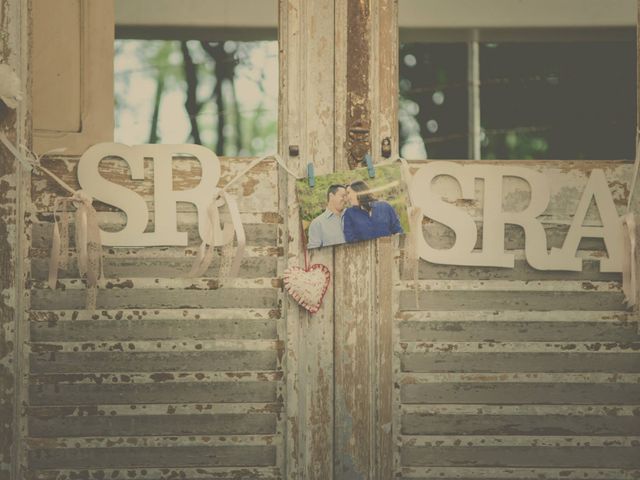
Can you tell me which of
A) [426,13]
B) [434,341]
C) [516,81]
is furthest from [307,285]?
[516,81]

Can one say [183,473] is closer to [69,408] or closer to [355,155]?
[69,408]

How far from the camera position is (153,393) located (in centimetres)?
220

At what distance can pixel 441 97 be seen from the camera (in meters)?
3.46

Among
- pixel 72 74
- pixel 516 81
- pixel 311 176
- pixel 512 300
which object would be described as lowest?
pixel 512 300

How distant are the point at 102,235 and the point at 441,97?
196cm

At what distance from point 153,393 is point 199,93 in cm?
127

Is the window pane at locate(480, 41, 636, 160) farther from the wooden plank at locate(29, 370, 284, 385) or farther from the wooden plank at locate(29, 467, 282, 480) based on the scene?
the wooden plank at locate(29, 467, 282, 480)

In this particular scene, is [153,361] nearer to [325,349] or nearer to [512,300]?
[325,349]

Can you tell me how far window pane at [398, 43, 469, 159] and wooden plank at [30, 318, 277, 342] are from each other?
129 cm

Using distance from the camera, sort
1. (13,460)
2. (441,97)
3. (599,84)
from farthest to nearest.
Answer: (441,97) → (599,84) → (13,460)

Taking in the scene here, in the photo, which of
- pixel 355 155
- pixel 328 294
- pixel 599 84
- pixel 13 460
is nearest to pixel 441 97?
pixel 599 84

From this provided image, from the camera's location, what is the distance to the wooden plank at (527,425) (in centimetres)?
222

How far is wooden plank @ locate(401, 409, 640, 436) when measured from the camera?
222cm

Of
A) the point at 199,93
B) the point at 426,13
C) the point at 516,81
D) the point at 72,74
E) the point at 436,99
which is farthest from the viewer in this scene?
the point at 516,81
